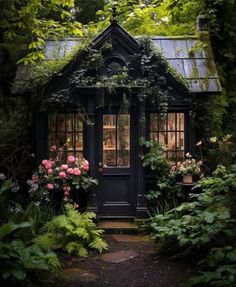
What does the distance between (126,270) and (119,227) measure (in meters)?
2.65

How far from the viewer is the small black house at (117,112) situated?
970 centimetres

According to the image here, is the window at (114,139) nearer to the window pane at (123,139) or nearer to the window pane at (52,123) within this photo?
the window pane at (123,139)

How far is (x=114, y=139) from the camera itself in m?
9.99

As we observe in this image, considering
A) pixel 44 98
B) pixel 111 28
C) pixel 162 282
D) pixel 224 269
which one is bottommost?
pixel 162 282

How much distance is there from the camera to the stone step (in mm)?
9266

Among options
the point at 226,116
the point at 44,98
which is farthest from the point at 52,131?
the point at 226,116

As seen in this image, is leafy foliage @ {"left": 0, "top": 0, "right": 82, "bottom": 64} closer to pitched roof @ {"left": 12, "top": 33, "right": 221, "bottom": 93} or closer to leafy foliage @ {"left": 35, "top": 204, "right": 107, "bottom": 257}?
pitched roof @ {"left": 12, "top": 33, "right": 221, "bottom": 93}

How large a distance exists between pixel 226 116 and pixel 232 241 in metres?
6.28

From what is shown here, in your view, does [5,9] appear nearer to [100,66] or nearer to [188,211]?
[100,66]

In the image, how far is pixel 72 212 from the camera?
809 centimetres

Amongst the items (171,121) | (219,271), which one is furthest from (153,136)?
(219,271)

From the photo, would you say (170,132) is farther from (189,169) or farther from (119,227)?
(119,227)

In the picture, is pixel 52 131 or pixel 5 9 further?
pixel 52 131

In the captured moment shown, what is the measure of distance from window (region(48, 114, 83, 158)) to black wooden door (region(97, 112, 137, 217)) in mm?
461
